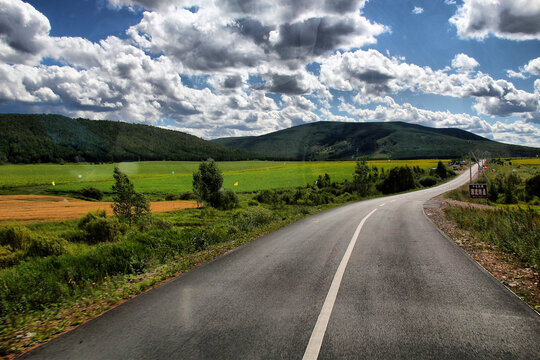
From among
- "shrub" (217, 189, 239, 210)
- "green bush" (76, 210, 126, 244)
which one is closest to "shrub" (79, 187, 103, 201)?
"shrub" (217, 189, 239, 210)

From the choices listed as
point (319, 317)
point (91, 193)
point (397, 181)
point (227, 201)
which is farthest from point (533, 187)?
point (91, 193)

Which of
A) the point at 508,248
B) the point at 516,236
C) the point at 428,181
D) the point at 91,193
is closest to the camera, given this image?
the point at 508,248

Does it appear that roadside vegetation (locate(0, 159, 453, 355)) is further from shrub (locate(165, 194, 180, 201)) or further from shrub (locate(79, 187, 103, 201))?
shrub (locate(165, 194, 180, 201))

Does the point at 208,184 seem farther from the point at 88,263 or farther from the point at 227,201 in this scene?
the point at 88,263

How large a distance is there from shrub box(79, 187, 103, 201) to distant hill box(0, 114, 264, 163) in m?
12.3

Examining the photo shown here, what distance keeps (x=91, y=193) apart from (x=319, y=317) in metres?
49.0

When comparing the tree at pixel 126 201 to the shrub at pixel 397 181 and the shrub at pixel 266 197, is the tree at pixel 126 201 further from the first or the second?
the shrub at pixel 397 181

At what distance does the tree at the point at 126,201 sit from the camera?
63.0 feet

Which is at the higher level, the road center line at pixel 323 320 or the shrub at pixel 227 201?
the road center line at pixel 323 320

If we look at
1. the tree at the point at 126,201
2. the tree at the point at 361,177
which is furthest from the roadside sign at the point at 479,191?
the tree at the point at 126,201

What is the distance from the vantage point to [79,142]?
275 feet

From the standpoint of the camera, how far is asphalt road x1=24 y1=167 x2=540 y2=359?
3365 mm

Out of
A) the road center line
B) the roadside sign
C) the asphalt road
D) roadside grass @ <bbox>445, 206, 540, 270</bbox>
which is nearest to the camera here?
the road center line

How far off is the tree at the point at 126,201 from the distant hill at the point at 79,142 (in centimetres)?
3775
